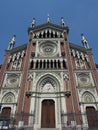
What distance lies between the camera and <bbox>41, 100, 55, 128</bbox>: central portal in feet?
62.4

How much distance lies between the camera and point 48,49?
91.8 feet

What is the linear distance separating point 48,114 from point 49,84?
484 cm

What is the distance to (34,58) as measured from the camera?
25.8 meters

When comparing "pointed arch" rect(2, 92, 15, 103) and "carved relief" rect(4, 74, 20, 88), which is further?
"carved relief" rect(4, 74, 20, 88)

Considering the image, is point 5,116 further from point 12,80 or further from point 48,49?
point 48,49

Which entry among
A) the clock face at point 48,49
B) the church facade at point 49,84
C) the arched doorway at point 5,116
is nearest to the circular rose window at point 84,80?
the church facade at point 49,84

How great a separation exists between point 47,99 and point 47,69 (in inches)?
203

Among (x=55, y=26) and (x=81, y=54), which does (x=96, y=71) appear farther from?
(x=55, y=26)

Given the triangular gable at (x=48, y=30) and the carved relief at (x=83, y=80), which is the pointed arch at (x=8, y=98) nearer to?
the carved relief at (x=83, y=80)

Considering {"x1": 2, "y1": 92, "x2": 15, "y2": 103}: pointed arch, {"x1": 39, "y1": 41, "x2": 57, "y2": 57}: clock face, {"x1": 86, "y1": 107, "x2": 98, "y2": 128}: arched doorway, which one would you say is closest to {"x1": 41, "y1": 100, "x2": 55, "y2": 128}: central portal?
{"x1": 2, "y1": 92, "x2": 15, "y2": 103}: pointed arch

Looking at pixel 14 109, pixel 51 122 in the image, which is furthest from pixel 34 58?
pixel 51 122

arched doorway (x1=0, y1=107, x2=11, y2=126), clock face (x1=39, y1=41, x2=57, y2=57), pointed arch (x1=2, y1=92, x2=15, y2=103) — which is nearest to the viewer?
arched doorway (x1=0, y1=107, x2=11, y2=126)

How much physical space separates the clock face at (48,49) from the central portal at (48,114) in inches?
373

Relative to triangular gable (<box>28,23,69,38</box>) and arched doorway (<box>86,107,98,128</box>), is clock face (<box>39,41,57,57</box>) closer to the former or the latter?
triangular gable (<box>28,23,69,38</box>)
